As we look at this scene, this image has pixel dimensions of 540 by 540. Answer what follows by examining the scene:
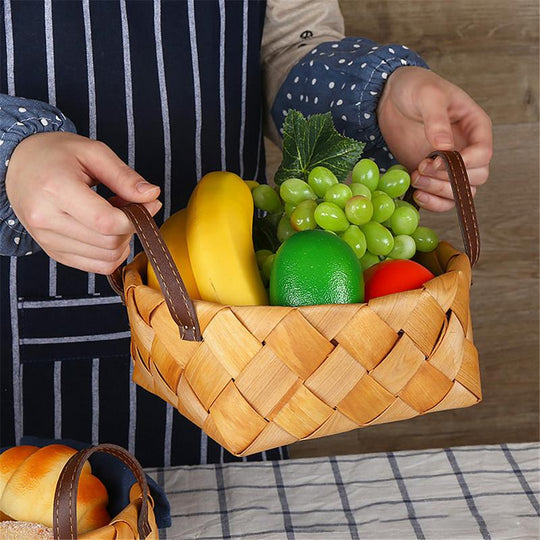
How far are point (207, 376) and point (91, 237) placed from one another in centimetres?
14

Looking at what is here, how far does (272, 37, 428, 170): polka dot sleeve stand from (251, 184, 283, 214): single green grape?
0.20 meters

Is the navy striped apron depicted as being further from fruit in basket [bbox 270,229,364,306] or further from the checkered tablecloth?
fruit in basket [bbox 270,229,364,306]

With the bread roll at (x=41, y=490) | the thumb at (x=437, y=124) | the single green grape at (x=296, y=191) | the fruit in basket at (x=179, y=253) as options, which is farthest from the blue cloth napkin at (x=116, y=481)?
the thumb at (x=437, y=124)

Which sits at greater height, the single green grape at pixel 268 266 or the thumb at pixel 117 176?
the thumb at pixel 117 176

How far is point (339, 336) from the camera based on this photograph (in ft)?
1.84

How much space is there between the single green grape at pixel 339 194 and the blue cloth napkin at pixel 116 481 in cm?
29

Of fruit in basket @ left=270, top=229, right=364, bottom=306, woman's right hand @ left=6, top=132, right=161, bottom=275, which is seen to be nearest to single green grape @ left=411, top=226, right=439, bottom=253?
fruit in basket @ left=270, top=229, right=364, bottom=306

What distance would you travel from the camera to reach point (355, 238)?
26.3 inches

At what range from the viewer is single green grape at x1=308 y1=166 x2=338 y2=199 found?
688 millimetres

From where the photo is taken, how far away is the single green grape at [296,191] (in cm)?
69

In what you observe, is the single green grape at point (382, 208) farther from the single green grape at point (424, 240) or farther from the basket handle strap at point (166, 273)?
the basket handle strap at point (166, 273)

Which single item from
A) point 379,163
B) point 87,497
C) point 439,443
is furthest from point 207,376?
point 439,443

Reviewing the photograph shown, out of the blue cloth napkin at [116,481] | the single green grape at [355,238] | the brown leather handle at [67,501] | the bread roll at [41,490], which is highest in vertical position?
the single green grape at [355,238]

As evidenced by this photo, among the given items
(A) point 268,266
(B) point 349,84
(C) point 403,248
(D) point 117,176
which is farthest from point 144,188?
(B) point 349,84
